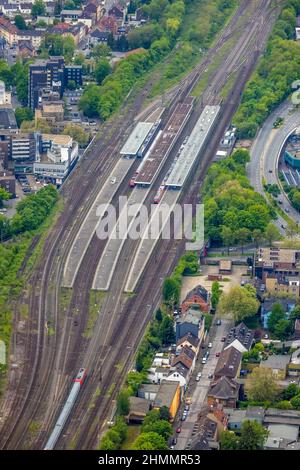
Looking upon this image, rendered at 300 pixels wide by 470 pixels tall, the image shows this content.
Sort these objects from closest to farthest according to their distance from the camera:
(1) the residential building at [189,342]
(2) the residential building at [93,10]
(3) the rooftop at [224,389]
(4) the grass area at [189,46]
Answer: (3) the rooftop at [224,389]
(1) the residential building at [189,342]
(4) the grass area at [189,46]
(2) the residential building at [93,10]

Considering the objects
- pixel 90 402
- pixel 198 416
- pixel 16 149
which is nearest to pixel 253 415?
pixel 198 416

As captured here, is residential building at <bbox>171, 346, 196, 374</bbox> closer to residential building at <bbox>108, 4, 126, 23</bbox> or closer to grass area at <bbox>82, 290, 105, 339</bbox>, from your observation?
grass area at <bbox>82, 290, 105, 339</bbox>

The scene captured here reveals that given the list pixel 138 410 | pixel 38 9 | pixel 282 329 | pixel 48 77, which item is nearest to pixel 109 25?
pixel 38 9

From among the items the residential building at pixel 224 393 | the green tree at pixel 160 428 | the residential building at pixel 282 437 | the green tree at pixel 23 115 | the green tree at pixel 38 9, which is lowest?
the green tree at pixel 38 9

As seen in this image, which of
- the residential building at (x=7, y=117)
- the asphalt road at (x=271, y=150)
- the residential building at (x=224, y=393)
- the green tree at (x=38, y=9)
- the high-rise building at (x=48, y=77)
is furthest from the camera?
the green tree at (x=38, y=9)

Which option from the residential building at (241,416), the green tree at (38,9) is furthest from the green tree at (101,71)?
the residential building at (241,416)

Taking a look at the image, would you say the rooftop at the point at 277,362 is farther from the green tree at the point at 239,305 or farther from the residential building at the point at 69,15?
the residential building at the point at 69,15
